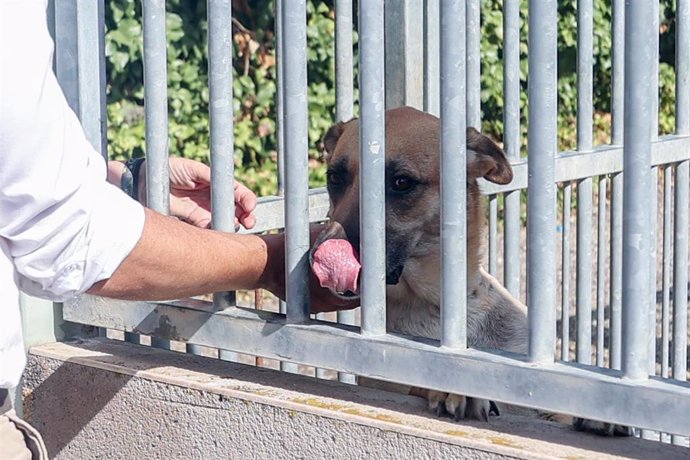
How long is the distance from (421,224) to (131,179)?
99 centimetres

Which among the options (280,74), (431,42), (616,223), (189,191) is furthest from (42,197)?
(616,223)

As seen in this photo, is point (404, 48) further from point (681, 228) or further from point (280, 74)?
point (681, 228)

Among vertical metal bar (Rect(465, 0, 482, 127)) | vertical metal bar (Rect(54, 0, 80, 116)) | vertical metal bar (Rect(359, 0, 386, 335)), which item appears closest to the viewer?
vertical metal bar (Rect(359, 0, 386, 335))

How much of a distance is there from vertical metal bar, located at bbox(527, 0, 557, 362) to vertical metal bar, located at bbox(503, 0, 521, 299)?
Answer: 55.1 inches

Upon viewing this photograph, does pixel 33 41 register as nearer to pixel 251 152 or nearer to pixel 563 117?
pixel 251 152

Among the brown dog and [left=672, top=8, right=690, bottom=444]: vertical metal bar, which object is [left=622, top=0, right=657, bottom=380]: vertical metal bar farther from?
[left=672, top=8, right=690, bottom=444]: vertical metal bar

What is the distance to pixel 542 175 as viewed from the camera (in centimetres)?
235

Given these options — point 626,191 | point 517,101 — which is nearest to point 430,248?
point 517,101

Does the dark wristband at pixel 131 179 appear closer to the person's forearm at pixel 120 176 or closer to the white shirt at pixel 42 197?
the person's forearm at pixel 120 176

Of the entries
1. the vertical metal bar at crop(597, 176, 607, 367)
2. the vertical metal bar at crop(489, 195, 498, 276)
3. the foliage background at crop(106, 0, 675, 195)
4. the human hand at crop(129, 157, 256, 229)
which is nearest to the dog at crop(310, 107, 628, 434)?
the vertical metal bar at crop(489, 195, 498, 276)

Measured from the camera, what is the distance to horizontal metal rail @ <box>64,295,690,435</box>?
2.21 metres

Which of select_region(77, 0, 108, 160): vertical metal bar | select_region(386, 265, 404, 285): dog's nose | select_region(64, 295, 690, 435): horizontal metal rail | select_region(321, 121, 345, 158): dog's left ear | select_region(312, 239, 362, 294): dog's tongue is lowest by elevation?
Answer: select_region(64, 295, 690, 435): horizontal metal rail

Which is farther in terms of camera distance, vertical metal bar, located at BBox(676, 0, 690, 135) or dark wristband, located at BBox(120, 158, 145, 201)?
vertical metal bar, located at BBox(676, 0, 690, 135)

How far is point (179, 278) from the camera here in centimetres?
250
